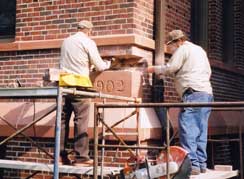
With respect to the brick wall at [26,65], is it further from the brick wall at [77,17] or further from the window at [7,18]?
the window at [7,18]

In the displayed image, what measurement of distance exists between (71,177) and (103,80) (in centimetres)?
144

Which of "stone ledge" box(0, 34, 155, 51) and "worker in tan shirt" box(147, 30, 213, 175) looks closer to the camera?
"worker in tan shirt" box(147, 30, 213, 175)

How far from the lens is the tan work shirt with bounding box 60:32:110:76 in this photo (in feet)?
20.9

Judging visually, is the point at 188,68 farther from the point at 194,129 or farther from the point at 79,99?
the point at 79,99

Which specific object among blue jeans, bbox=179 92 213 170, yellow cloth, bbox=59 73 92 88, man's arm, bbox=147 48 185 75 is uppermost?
man's arm, bbox=147 48 185 75

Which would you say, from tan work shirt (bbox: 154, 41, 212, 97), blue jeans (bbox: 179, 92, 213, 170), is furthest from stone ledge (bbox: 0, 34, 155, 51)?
blue jeans (bbox: 179, 92, 213, 170)

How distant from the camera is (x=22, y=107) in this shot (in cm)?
761

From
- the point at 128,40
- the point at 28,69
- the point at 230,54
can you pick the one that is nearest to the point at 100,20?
the point at 128,40

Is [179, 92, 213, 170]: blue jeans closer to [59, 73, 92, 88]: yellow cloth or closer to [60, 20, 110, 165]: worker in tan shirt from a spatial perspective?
[60, 20, 110, 165]: worker in tan shirt

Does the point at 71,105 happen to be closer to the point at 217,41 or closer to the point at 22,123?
the point at 22,123

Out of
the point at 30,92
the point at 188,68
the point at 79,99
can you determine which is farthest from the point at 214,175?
the point at 30,92

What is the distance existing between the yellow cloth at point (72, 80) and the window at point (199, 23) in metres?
3.80

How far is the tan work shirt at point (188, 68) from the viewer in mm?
6488

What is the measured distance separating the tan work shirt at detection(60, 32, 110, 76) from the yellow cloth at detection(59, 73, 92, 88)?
0.36 metres
